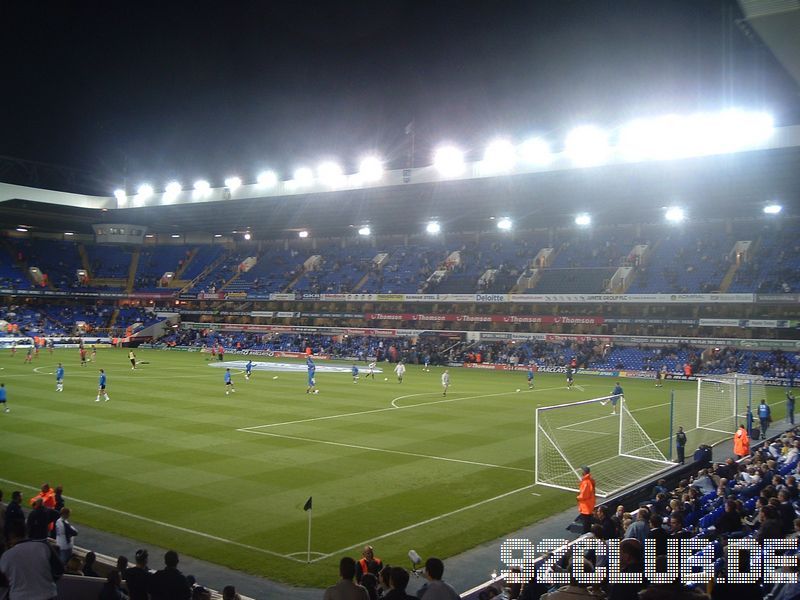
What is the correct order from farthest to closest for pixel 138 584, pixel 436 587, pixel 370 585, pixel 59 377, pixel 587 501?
pixel 59 377 < pixel 587 501 < pixel 370 585 < pixel 138 584 < pixel 436 587

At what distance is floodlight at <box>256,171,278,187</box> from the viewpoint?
53875 millimetres

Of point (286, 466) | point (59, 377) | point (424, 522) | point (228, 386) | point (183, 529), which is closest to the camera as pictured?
point (183, 529)

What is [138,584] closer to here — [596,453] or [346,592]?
[346,592]

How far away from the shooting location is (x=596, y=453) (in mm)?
20422

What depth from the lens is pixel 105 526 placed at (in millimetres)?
13156

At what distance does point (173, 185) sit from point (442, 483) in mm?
53992

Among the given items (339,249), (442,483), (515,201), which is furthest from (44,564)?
(339,249)

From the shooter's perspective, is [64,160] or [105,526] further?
[64,160]

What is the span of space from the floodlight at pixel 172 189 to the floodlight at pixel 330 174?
18.2 meters

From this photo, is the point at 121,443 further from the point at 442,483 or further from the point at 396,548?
the point at 396,548

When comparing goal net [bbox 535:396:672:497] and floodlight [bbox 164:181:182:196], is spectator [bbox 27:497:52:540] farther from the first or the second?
floodlight [bbox 164:181:182:196]

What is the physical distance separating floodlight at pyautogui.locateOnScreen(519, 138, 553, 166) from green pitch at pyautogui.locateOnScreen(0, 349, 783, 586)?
1560cm

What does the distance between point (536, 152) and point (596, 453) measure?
25.8 meters

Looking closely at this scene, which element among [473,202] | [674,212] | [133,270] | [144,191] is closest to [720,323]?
[674,212]
